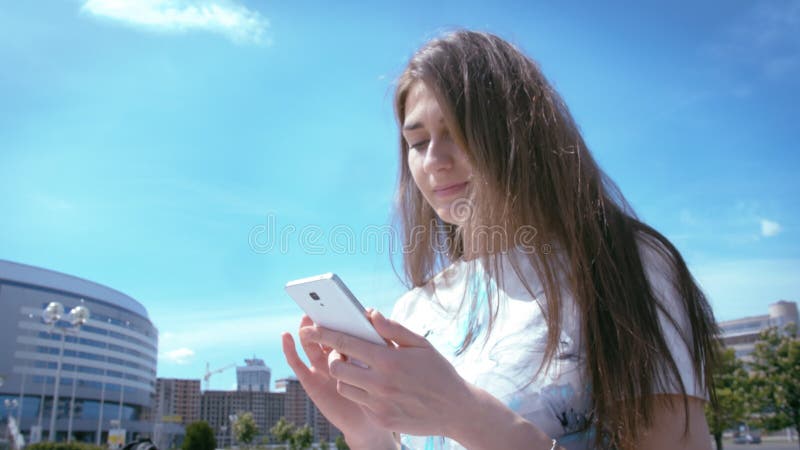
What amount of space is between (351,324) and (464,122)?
608mm

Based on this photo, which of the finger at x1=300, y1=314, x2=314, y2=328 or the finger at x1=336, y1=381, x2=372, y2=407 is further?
the finger at x1=300, y1=314, x2=314, y2=328

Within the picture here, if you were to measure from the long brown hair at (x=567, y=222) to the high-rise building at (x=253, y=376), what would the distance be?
5247 inches

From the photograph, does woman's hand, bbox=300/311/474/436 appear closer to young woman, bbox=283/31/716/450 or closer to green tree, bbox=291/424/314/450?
young woman, bbox=283/31/716/450

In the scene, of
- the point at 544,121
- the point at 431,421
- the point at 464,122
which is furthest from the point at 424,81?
the point at 431,421

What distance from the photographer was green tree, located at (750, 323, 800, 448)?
22.6 metres

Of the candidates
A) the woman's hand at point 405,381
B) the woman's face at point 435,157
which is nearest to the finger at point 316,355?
the woman's hand at point 405,381

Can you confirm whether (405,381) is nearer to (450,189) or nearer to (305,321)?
(305,321)

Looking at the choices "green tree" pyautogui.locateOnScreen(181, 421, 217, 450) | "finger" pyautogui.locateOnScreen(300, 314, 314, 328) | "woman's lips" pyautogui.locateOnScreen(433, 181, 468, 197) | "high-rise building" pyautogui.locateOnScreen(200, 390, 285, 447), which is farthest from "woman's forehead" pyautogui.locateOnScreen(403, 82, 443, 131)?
"high-rise building" pyautogui.locateOnScreen(200, 390, 285, 447)

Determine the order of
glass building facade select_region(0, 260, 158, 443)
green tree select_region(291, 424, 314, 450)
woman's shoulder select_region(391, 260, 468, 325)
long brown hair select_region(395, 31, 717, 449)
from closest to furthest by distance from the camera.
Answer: long brown hair select_region(395, 31, 717, 449)
woman's shoulder select_region(391, 260, 468, 325)
green tree select_region(291, 424, 314, 450)
glass building facade select_region(0, 260, 158, 443)

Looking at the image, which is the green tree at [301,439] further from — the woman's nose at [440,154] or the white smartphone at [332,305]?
the white smartphone at [332,305]

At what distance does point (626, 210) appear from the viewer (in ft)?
4.52

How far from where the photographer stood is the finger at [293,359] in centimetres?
133

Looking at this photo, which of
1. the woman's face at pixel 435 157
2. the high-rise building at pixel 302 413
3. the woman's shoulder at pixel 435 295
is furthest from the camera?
the high-rise building at pixel 302 413

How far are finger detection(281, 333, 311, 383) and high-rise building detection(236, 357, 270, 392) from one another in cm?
13306
